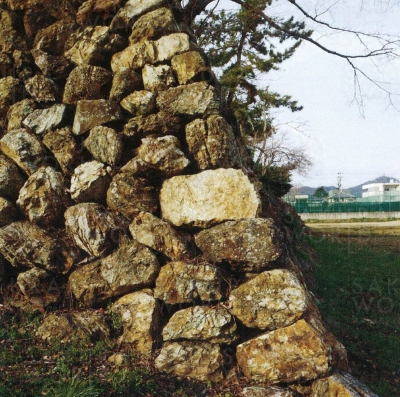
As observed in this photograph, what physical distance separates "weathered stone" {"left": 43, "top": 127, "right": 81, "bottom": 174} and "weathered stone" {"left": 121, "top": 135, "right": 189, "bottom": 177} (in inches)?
26.8

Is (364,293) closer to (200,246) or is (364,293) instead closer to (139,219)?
(200,246)

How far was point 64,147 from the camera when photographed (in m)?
4.84

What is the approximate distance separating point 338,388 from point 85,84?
168 inches

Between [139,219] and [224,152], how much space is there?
46.7 inches

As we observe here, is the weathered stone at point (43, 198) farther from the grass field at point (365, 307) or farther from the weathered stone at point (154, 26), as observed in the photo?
the grass field at point (365, 307)

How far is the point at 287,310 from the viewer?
149 inches

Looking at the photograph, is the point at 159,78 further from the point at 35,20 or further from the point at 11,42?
the point at 11,42

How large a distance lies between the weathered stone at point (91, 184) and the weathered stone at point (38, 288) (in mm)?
919

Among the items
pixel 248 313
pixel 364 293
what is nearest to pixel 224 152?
pixel 248 313

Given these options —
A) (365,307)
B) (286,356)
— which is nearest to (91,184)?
(286,356)

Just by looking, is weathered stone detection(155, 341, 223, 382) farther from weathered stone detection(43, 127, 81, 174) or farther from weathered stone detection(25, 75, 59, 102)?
weathered stone detection(25, 75, 59, 102)

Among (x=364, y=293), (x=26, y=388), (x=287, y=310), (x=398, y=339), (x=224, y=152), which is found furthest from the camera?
(x=364, y=293)

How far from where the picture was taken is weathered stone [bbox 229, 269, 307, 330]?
379 centimetres

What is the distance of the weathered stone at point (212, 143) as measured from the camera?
178 inches
